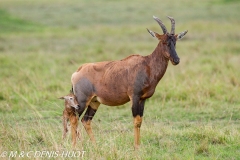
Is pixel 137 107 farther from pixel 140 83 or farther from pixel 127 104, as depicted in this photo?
pixel 127 104

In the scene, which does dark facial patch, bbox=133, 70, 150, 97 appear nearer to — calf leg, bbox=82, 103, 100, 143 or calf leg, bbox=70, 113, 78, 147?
calf leg, bbox=82, 103, 100, 143

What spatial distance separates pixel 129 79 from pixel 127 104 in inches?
138

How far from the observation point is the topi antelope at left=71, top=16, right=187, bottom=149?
7484 millimetres

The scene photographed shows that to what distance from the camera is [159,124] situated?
29.0 ft

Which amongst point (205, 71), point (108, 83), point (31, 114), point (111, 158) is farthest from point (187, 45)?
point (111, 158)

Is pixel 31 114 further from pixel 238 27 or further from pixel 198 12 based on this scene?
pixel 198 12

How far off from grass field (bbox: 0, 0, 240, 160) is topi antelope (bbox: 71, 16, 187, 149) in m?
0.56

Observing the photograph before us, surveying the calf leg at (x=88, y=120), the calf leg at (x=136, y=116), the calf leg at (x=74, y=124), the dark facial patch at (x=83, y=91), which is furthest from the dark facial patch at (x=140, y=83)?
the calf leg at (x=74, y=124)

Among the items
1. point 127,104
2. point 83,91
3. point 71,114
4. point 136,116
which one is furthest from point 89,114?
point 127,104

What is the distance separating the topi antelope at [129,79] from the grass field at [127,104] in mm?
559

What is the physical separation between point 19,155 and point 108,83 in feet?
6.58

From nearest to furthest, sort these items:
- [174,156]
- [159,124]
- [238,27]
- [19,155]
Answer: [19,155] → [174,156] → [159,124] → [238,27]

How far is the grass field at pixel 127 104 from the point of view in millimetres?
→ 7359

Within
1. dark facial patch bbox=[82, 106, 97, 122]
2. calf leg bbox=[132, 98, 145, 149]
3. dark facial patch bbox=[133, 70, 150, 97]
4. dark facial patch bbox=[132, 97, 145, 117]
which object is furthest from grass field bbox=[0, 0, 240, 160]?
dark facial patch bbox=[133, 70, 150, 97]
